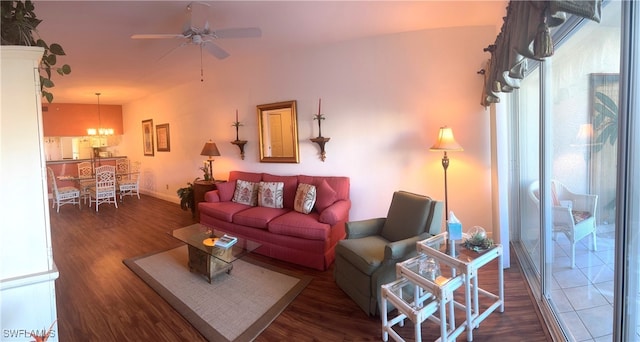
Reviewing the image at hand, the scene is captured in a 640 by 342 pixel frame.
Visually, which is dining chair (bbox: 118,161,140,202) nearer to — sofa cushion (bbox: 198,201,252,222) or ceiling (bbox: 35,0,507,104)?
ceiling (bbox: 35,0,507,104)

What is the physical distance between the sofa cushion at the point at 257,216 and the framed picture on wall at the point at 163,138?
4.05 metres

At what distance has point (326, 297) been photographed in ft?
8.46

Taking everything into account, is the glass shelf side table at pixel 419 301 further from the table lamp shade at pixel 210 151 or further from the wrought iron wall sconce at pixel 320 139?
the table lamp shade at pixel 210 151

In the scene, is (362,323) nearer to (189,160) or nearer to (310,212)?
(310,212)

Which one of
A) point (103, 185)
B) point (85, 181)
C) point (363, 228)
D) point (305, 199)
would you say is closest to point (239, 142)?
point (305, 199)

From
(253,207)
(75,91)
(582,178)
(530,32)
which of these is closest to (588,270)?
(582,178)

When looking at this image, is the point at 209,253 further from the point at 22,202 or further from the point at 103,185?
the point at 103,185

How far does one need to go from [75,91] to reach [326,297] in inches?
277

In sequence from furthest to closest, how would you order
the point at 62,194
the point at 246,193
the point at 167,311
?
1. the point at 62,194
2. the point at 246,193
3. the point at 167,311

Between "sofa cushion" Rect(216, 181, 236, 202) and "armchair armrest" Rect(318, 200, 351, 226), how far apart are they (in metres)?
1.78

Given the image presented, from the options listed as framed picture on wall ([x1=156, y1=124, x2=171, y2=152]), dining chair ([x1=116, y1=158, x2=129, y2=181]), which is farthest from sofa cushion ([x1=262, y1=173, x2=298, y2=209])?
dining chair ([x1=116, y1=158, x2=129, y2=181])

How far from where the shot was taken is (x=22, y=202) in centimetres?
154

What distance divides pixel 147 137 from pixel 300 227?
20.3ft

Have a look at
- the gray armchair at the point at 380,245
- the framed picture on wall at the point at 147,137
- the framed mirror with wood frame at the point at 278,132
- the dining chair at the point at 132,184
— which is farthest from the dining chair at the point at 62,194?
the gray armchair at the point at 380,245
